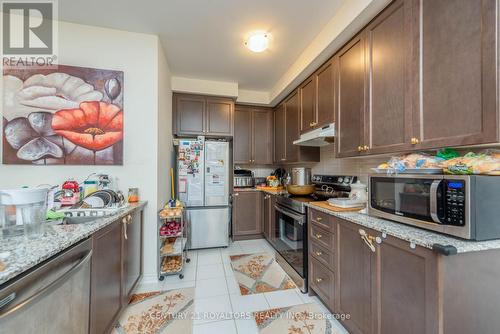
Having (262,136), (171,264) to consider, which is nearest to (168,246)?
(171,264)

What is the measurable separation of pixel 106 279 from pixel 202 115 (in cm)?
249

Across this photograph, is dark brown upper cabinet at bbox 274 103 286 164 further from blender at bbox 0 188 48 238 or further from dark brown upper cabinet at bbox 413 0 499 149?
blender at bbox 0 188 48 238

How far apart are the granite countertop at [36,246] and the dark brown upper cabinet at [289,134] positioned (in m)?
2.43

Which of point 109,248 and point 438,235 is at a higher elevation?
point 438,235

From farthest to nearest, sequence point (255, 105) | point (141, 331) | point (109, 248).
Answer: point (255, 105)
point (141, 331)
point (109, 248)

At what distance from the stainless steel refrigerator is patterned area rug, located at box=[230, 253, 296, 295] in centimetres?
54

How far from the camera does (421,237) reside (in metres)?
0.98

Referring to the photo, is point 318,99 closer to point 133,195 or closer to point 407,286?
point 407,286

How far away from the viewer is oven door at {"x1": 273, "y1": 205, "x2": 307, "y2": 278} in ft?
6.62

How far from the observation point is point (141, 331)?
1.51 metres

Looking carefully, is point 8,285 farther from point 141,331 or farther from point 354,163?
point 354,163

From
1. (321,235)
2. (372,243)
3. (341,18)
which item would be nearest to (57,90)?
(341,18)

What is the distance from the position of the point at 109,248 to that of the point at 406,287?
5.88 ft

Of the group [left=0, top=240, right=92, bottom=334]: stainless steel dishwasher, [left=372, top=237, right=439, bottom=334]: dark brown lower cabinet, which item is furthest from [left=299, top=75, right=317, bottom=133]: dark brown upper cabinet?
[left=0, top=240, right=92, bottom=334]: stainless steel dishwasher
